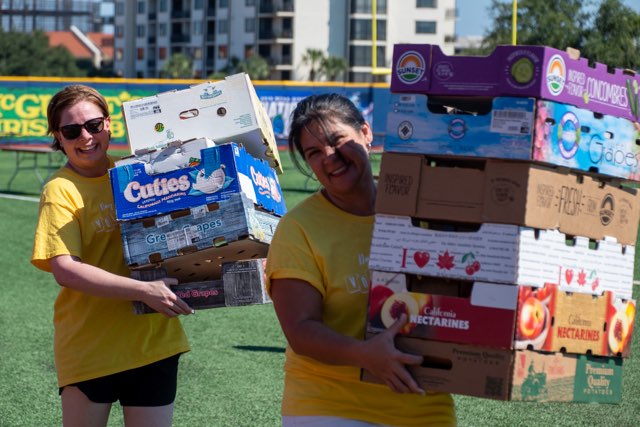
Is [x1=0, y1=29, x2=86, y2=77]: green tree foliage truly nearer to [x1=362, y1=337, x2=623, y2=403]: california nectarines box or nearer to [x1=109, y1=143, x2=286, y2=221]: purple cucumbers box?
[x1=109, y1=143, x2=286, y2=221]: purple cucumbers box

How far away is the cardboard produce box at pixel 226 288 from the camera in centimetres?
379

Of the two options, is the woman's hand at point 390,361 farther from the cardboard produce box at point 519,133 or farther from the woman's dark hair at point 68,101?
the woman's dark hair at point 68,101

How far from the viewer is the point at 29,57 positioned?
318 feet

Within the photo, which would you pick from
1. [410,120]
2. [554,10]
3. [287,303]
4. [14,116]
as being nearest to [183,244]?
[287,303]

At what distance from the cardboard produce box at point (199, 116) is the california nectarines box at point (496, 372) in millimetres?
1243

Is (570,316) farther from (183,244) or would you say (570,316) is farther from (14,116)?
(14,116)

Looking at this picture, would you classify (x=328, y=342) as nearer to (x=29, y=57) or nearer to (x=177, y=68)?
(x=29, y=57)

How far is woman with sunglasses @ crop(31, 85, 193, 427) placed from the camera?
149 inches

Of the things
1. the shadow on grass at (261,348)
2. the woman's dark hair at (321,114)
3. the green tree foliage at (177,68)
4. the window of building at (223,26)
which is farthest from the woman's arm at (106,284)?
the window of building at (223,26)

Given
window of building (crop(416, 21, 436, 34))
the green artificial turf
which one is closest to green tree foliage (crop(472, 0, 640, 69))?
the green artificial turf

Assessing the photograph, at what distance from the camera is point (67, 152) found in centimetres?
387

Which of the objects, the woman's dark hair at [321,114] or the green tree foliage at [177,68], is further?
the green tree foliage at [177,68]

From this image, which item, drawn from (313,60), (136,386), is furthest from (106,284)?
(313,60)

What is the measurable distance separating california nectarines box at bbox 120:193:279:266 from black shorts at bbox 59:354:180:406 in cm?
41
